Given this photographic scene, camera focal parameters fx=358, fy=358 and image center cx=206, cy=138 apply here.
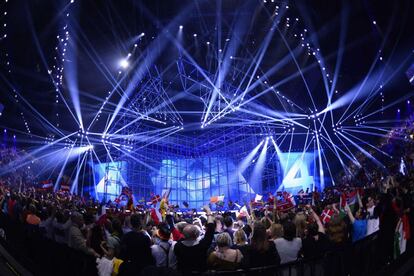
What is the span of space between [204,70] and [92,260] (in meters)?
19.7

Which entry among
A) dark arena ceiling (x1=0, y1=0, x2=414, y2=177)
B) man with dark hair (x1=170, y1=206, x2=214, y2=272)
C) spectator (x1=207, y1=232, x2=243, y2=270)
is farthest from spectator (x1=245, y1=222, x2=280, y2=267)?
dark arena ceiling (x1=0, y1=0, x2=414, y2=177)

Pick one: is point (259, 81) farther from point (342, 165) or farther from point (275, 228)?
point (275, 228)

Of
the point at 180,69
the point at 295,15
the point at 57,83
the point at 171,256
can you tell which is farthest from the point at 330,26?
the point at 171,256

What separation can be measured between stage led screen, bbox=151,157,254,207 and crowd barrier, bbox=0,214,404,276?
22.0m

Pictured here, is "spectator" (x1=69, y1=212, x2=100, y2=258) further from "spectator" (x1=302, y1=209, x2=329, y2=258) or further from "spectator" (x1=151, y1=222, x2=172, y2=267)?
"spectator" (x1=302, y1=209, x2=329, y2=258)

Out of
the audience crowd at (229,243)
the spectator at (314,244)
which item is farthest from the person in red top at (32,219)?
the spectator at (314,244)

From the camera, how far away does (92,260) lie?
16.0 ft

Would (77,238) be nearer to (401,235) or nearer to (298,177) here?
(401,235)

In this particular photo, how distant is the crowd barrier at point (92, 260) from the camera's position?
3566 millimetres

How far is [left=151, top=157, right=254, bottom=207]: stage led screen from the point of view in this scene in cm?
2794

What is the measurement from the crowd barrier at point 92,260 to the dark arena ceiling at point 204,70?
1157 centimetres

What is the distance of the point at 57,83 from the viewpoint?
20.2 m

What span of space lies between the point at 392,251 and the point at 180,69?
19.8 metres

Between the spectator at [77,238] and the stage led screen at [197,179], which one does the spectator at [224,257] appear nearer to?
the spectator at [77,238]
